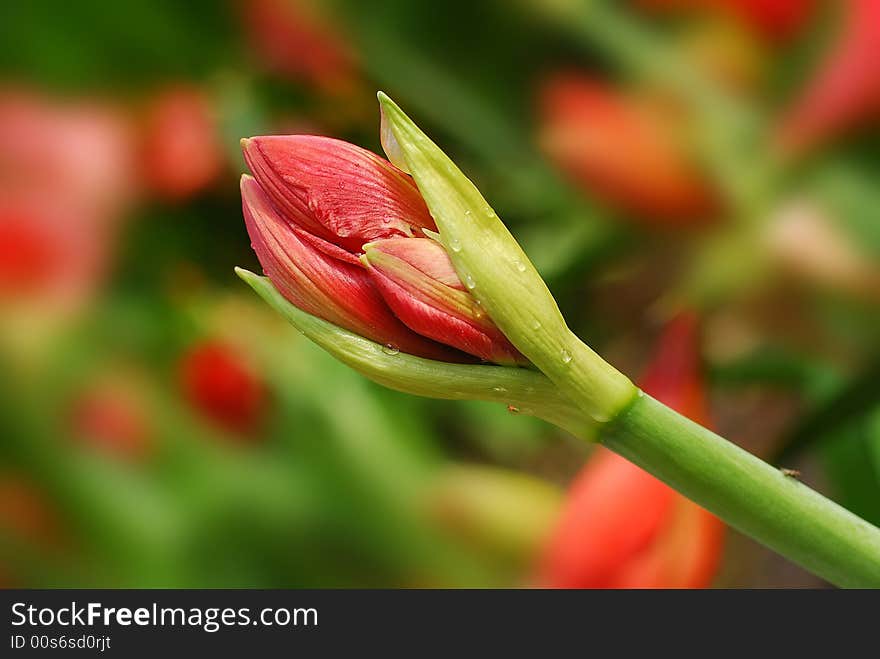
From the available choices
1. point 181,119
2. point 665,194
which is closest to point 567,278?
point 665,194

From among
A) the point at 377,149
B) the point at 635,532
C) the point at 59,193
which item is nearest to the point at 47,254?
the point at 59,193

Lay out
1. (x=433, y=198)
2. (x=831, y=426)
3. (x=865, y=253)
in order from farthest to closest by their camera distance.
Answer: (x=865, y=253), (x=831, y=426), (x=433, y=198)

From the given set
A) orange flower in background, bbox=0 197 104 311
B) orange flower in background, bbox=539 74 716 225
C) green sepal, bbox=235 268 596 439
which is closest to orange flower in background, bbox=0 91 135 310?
orange flower in background, bbox=0 197 104 311

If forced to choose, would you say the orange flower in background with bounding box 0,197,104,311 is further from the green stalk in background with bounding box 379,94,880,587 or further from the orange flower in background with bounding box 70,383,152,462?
the green stalk in background with bounding box 379,94,880,587

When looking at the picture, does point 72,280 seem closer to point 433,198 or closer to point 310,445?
point 310,445

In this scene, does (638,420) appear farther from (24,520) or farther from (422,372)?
(24,520)
